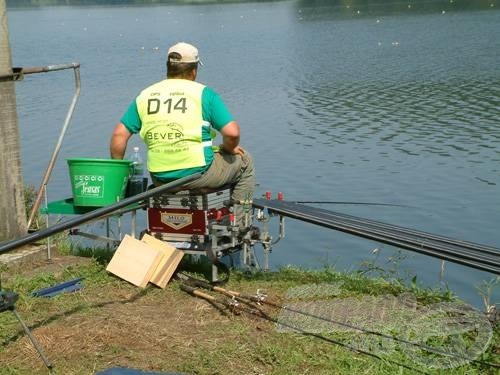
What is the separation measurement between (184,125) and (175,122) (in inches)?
2.9

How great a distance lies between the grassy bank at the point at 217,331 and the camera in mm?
4504

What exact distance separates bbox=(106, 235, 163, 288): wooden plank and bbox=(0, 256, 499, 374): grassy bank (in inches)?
2.8

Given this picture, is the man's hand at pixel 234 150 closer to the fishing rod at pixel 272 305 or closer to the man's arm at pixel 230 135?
the man's arm at pixel 230 135

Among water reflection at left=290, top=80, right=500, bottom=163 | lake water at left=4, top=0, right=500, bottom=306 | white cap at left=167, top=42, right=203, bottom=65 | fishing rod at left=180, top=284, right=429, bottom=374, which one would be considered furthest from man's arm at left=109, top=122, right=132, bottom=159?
water reflection at left=290, top=80, right=500, bottom=163

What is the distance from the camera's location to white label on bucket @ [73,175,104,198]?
247 inches

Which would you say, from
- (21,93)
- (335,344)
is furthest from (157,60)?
(335,344)

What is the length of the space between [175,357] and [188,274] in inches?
66.8

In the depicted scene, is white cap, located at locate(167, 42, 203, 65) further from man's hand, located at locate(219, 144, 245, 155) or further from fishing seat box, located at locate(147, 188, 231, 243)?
fishing seat box, located at locate(147, 188, 231, 243)

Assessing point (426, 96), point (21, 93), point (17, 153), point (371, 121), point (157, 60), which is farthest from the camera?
point (157, 60)

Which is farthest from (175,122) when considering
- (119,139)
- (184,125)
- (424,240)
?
(424,240)

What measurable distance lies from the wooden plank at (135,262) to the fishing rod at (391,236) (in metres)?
0.98

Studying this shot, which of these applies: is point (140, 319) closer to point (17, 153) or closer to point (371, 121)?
point (17, 153)

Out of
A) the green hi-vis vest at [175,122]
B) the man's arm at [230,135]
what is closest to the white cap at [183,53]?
the green hi-vis vest at [175,122]

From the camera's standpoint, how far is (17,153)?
22.0ft
